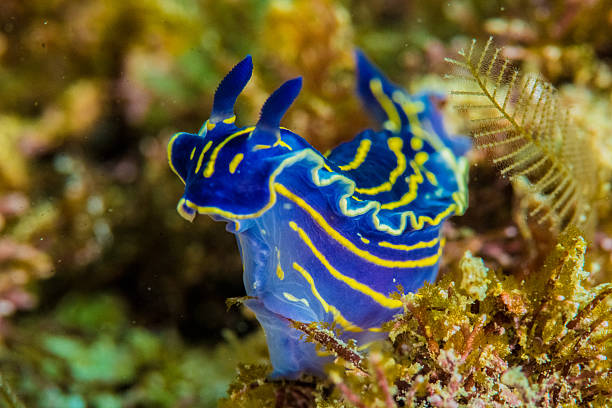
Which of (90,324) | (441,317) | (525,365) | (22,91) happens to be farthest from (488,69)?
(22,91)

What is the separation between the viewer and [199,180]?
1552mm

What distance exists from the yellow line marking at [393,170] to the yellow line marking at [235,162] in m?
0.54

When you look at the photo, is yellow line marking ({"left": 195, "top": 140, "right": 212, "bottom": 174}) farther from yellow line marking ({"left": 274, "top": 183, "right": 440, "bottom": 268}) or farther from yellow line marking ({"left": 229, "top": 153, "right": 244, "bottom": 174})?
yellow line marking ({"left": 274, "top": 183, "right": 440, "bottom": 268})

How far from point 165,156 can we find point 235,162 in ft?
9.73

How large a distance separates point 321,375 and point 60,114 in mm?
3999

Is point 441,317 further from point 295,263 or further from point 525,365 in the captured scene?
point 295,263

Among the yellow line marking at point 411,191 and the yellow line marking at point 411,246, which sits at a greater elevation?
the yellow line marking at point 411,191

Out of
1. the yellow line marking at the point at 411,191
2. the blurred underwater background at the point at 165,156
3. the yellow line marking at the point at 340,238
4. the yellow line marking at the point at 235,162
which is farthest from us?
the blurred underwater background at the point at 165,156

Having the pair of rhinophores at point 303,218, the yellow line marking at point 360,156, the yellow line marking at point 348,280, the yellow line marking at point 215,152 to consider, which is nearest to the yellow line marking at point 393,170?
the pair of rhinophores at point 303,218

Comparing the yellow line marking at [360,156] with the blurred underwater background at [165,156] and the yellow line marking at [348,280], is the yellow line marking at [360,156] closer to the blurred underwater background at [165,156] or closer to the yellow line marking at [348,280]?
the yellow line marking at [348,280]

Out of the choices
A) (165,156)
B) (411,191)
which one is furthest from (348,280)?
(165,156)

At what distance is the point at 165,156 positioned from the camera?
4.29 meters

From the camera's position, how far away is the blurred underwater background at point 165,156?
315cm

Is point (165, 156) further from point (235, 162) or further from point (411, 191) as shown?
point (235, 162)
